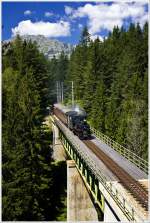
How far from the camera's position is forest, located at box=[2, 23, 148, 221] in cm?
3803

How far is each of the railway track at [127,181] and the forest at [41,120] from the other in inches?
279

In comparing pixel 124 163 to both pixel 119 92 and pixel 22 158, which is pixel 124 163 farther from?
pixel 119 92

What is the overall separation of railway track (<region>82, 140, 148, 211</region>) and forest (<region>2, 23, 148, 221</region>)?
7079mm

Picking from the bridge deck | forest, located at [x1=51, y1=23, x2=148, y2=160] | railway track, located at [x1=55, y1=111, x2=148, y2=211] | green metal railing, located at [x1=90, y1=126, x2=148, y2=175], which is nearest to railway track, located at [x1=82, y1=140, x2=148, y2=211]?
railway track, located at [x1=55, y1=111, x2=148, y2=211]

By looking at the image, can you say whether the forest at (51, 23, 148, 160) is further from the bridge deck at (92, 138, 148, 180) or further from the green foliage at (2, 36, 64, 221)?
the green foliage at (2, 36, 64, 221)

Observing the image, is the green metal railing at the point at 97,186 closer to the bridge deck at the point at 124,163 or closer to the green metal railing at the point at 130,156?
the bridge deck at the point at 124,163

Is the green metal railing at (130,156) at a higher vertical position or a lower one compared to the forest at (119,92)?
lower

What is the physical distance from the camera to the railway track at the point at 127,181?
25002 millimetres

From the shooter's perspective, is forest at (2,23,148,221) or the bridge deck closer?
the bridge deck

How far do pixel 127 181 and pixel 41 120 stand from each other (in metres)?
22.9

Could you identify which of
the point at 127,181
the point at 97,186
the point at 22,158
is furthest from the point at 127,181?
the point at 22,158

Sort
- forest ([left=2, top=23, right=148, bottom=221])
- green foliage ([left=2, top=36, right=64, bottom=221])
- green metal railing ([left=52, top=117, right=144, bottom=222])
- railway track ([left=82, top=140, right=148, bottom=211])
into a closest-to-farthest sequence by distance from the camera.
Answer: green metal railing ([left=52, top=117, right=144, bottom=222]) → railway track ([left=82, top=140, right=148, bottom=211]) → green foliage ([left=2, top=36, right=64, bottom=221]) → forest ([left=2, top=23, right=148, bottom=221])

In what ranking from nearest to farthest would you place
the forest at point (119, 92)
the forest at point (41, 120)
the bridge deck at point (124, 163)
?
the bridge deck at point (124, 163) < the forest at point (41, 120) < the forest at point (119, 92)

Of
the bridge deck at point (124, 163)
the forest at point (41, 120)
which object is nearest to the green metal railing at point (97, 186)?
the bridge deck at point (124, 163)
